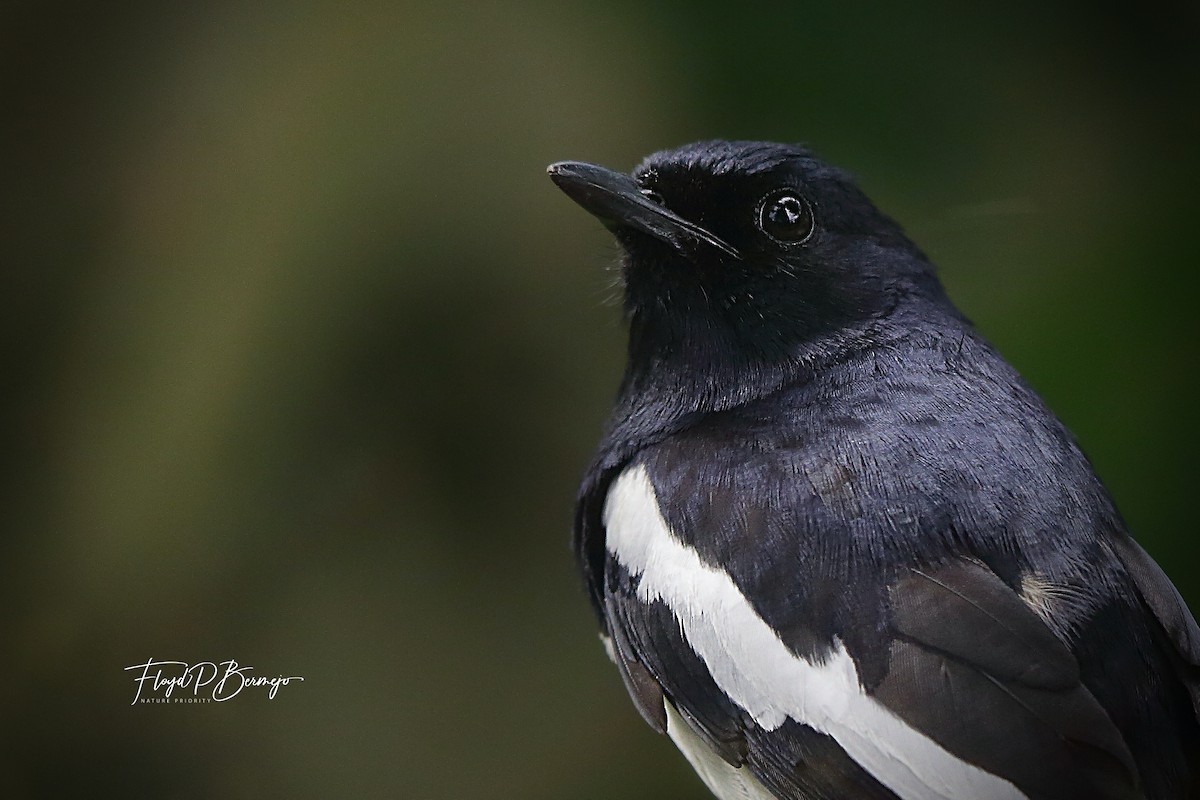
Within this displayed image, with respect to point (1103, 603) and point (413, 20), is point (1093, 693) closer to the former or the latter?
point (1103, 603)

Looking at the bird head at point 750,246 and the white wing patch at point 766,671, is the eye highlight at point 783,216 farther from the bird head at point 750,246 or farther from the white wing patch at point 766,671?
the white wing patch at point 766,671

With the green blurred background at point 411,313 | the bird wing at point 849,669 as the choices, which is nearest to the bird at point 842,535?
the bird wing at point 849,669

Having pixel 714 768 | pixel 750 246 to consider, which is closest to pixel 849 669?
pixel 714 768

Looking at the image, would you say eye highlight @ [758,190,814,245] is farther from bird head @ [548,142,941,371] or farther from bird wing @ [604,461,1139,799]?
bird wing @ [604,461,1139,799]

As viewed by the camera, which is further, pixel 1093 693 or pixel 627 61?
pixel 627 61

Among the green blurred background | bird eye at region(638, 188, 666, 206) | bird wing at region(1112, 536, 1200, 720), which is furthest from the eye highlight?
bird wing at region(1112, 536, 1200, 720)

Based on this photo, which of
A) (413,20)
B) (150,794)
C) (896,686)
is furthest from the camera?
(413,20)

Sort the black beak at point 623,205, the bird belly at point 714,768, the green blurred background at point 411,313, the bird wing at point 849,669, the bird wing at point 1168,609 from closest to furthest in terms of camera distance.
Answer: the bird wing at point 849,669 → the bird wing at point 1168,609 → the bird belly at point 714,768 → the black beak at point 623,205 → the green blurred background at point 411,313

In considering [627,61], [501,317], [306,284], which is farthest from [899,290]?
[306,284]
